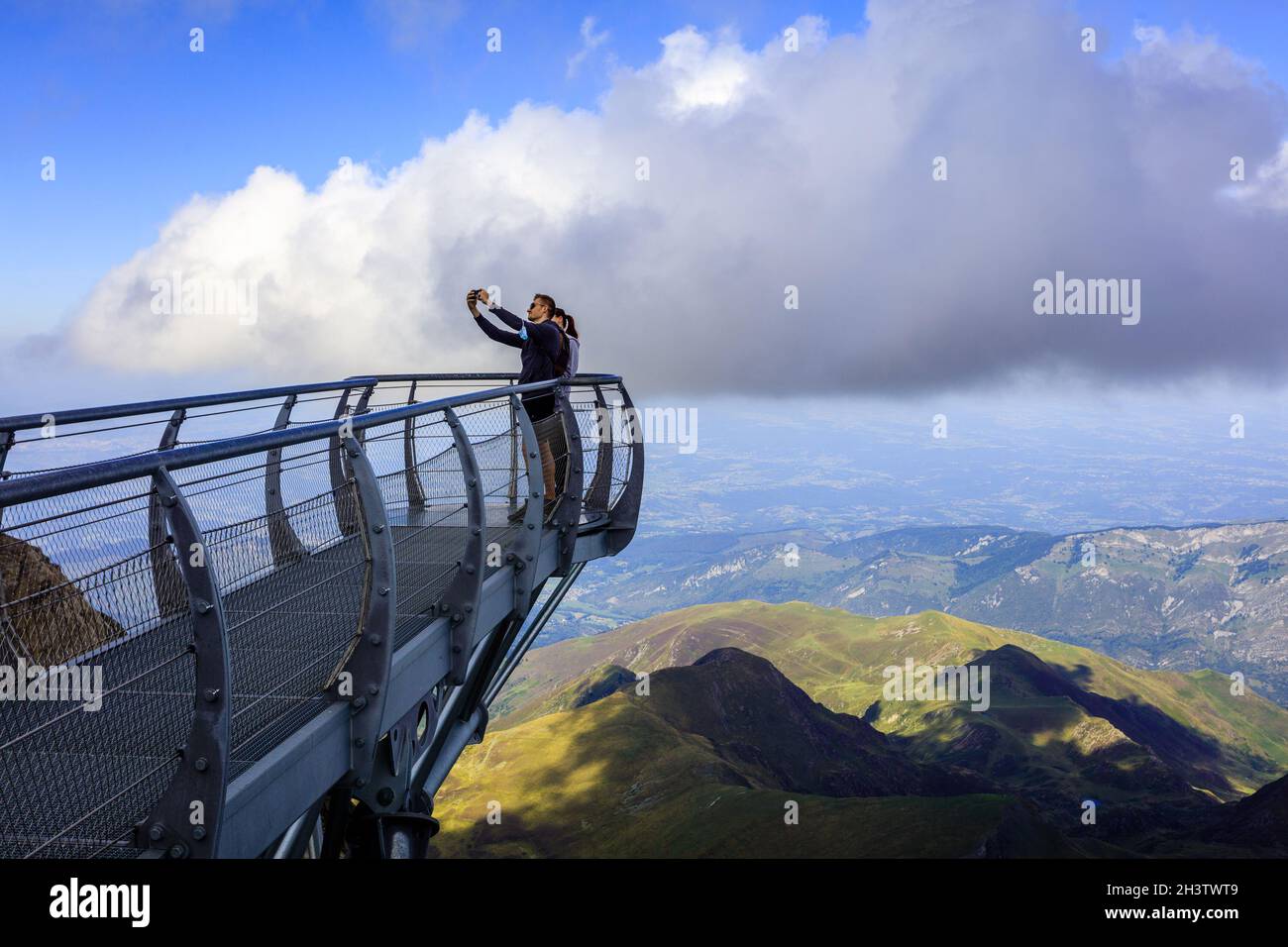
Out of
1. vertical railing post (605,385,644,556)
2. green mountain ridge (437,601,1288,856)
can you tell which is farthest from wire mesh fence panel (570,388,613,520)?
green mountain ridge (437,601,1288,856)

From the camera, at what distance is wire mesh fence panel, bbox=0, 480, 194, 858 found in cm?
427

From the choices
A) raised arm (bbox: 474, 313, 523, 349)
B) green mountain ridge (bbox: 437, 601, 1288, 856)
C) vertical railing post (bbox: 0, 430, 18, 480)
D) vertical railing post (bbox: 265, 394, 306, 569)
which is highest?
raised arm (bbox: 474, 313, 523, 349)

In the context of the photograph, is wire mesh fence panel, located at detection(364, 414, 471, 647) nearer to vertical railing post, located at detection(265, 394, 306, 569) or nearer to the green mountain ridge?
vertical railing post, located at detection(265, 394, 306, 569)

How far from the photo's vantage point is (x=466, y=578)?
805cm

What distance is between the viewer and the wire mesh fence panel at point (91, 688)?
427 cm

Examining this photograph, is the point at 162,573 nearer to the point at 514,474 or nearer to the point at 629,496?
the point at 514,474

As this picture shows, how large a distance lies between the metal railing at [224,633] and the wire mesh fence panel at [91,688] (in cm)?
Result: 1

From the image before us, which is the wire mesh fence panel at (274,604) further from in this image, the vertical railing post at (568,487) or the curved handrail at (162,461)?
the vertical railing post at (568,487)

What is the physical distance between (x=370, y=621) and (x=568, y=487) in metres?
5.65

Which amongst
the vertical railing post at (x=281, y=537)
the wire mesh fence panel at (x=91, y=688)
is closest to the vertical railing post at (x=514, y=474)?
the vertical railing post at (x=281, y=537)

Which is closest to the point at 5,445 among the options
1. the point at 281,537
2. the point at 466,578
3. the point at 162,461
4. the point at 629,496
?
the point at 281,537

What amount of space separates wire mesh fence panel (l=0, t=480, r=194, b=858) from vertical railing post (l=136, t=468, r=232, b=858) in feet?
0.31
